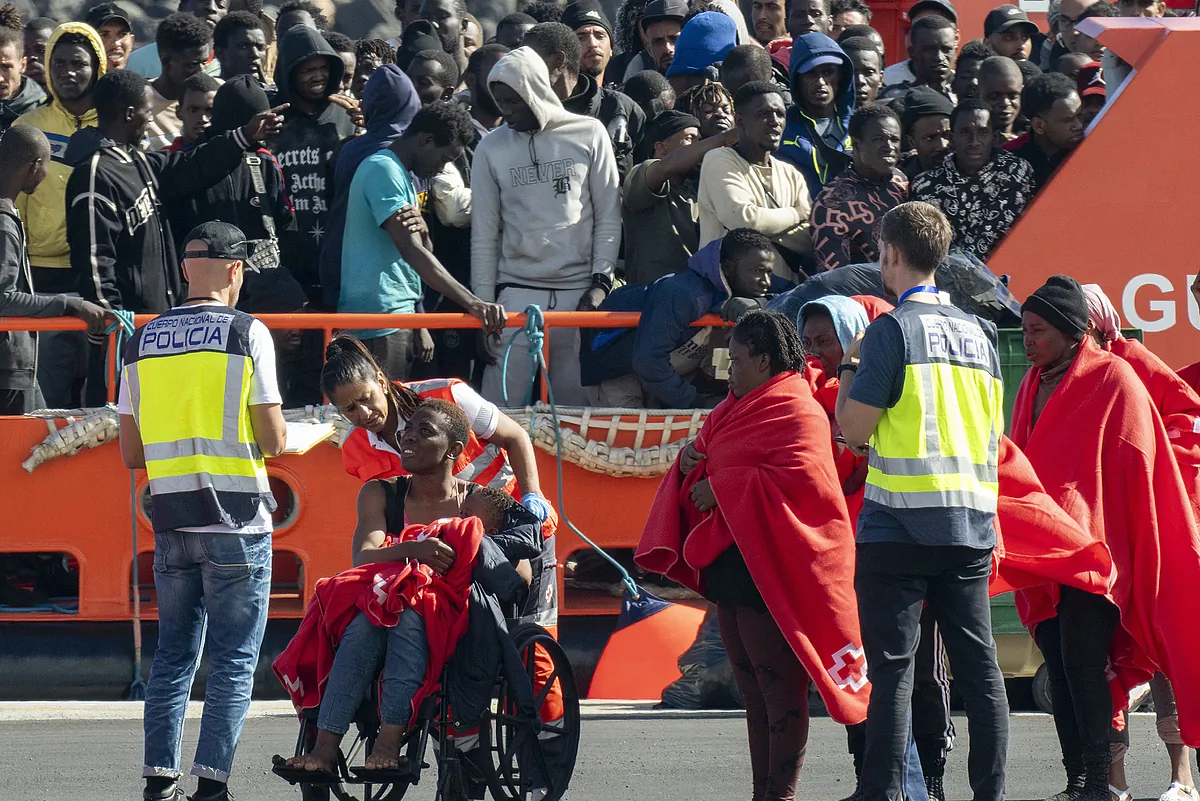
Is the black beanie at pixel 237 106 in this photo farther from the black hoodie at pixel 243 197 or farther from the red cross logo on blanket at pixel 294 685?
the red cross logo on blanket at pixel 294 685

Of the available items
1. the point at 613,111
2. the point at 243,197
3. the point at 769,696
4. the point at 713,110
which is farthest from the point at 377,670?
the point at 613,111

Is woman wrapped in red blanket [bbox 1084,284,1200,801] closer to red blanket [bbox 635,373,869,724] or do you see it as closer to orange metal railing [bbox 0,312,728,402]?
red blanket [bbox 635,373,869,724]

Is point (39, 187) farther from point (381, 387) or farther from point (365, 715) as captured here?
point (365, 715)

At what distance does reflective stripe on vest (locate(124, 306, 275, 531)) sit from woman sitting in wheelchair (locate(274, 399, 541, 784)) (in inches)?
16.8

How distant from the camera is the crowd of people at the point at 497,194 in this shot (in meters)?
7.36

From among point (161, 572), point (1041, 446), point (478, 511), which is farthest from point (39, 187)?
point (1041, 446)

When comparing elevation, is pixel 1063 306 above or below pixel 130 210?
above

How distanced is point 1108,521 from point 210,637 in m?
2.95

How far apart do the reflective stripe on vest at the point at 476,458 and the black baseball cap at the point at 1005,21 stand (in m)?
6.46

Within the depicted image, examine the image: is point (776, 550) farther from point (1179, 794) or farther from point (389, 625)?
point (1179, 794)

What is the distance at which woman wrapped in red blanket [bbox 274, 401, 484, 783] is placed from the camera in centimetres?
484

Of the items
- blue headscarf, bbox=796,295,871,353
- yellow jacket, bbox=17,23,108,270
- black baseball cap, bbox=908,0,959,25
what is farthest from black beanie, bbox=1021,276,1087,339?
black baseball cap, bbox=908,0,959,25

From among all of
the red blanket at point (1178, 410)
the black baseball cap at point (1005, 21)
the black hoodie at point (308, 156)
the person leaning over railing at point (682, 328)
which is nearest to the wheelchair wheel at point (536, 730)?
the person leaning over railing at point (682, 328)

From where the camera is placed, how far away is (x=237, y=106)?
7.96m
